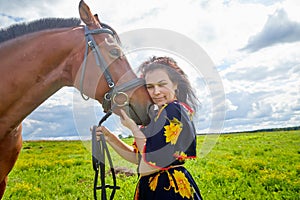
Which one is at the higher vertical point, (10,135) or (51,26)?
(51,26)

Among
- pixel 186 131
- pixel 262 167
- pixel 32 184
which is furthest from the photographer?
pixel 262 167

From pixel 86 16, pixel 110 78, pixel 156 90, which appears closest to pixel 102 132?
pixel 110 78

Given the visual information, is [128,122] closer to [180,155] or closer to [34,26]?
[180,155]

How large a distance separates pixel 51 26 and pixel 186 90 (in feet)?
5.20

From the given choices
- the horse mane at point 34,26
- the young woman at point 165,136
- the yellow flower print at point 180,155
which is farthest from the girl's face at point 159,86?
the horse mane at point 34,26

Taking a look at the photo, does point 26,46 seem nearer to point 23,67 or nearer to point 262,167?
point 23,67

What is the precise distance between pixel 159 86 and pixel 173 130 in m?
0.51

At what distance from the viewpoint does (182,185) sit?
2955 millimetres

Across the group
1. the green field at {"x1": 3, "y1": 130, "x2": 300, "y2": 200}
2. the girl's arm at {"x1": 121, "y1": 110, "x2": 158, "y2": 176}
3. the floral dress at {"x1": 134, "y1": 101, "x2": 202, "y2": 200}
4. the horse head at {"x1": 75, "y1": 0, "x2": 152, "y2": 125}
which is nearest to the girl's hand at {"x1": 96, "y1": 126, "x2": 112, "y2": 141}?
the horse head at {"x1": 75, "y1": 0, "x2": 152, "y2": 125}

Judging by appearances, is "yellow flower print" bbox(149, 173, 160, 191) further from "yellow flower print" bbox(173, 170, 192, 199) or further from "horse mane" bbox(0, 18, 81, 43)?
"horse mane" bbox(0, 18, 81, 43)

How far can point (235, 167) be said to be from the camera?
35.0 ft

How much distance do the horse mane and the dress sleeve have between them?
1395 millimetres

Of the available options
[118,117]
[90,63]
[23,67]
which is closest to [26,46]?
[23,67]

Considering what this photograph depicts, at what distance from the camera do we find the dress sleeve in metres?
2.81
